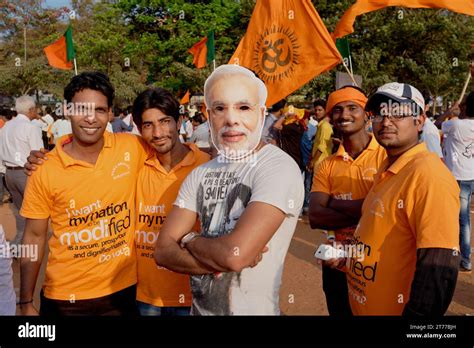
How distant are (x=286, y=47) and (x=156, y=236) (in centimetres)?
312

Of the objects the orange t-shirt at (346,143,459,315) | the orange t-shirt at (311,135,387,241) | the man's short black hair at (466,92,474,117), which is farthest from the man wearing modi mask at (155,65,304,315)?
the man's short black hair at (466,92,474,117)

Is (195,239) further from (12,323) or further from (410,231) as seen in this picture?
(12,323)

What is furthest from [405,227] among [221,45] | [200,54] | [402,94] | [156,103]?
[221,45]

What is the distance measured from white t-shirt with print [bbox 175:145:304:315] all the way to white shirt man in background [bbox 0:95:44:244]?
5.54 meters

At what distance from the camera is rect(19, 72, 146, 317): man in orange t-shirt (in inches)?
104

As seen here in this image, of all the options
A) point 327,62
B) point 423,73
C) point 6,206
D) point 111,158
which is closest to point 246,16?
point 423,73

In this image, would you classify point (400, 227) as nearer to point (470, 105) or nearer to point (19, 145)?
point (470, 105)

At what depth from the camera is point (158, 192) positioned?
2744 millimetres

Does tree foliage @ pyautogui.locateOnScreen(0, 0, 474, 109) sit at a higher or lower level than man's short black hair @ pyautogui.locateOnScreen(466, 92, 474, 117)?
higher

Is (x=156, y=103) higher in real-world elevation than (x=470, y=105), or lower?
lower

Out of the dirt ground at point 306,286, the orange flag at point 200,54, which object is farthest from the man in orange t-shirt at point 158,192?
the orange flag at point 200,54

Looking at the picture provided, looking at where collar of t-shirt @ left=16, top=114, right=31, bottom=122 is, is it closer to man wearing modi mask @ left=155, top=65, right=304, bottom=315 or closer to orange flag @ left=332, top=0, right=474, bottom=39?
orange flag @ left=332, top=0, right=474, bottom=39

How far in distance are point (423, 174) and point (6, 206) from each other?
10.8 meters

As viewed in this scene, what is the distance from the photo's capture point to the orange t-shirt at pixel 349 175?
3.10 metres
